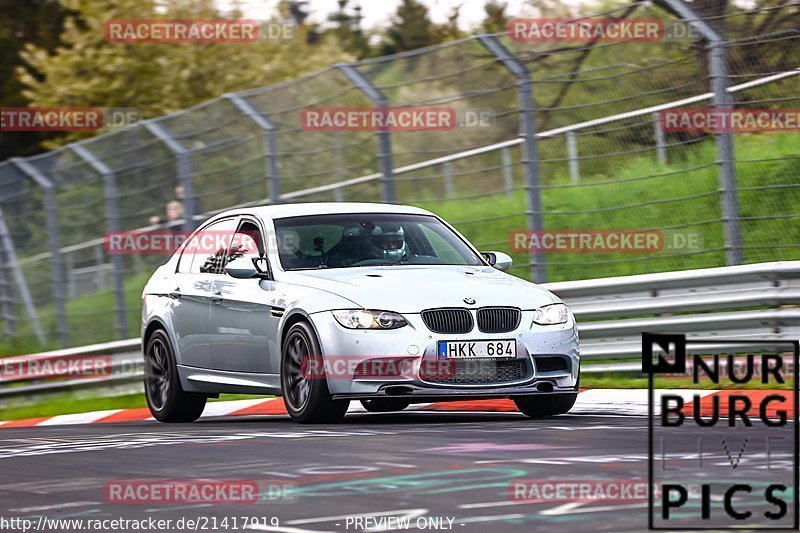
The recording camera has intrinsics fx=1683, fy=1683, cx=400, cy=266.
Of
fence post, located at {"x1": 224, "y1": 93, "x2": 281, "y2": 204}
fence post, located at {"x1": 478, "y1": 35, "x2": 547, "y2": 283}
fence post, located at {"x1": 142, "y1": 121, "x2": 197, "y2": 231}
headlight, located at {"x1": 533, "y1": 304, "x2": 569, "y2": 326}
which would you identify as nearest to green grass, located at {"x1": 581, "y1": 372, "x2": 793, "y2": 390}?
fence post, located at {"x1": 478, "y1": 35, "x2": 547, "y2": 283}

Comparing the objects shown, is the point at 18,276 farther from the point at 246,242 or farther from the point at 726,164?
the point at 726,164

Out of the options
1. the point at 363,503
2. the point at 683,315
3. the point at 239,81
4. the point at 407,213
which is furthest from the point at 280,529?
the point at 239,81

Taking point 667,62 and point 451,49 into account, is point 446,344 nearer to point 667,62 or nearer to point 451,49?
point 667,62

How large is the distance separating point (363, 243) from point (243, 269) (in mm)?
854

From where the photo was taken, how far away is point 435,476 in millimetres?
7531

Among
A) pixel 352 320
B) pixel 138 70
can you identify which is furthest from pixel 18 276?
pixel 138 70

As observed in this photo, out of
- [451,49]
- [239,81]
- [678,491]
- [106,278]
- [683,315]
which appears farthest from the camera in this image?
[239,81]

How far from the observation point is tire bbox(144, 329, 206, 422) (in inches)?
503

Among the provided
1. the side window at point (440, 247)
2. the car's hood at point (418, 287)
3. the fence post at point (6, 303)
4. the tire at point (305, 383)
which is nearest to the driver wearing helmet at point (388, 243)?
the side window at point (440, 247)

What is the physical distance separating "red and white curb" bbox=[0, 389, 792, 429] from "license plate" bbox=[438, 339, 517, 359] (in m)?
1.01

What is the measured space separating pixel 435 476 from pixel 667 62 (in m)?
7.01

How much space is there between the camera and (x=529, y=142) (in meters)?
14.6

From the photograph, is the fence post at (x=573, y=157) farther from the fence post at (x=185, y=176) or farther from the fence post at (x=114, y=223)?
the fence post at (x=114, y=223)

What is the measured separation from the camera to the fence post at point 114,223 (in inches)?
762
